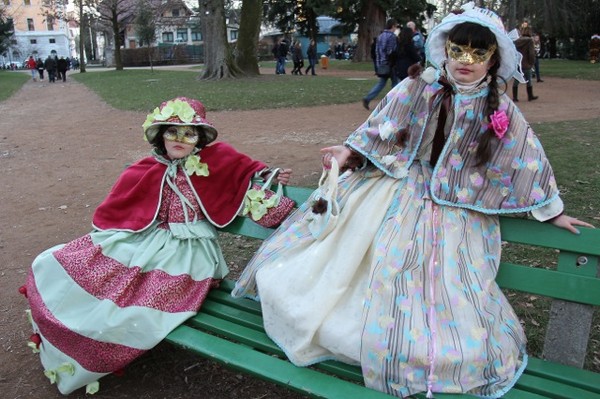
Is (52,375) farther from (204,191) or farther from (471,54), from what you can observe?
(471,54)

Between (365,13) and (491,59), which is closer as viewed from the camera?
(491,59)

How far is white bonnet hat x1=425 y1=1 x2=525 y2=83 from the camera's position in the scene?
239 centimetres

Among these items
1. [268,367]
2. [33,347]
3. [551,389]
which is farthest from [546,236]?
[33,347]

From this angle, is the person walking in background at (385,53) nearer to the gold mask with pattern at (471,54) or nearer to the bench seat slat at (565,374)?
the gold mask with pattern at (471,54)

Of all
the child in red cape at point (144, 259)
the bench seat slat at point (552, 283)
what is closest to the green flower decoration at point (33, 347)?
the child in red cape at point (144, 259)

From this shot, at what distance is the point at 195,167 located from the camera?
9.84 ft

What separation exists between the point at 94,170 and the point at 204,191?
15.2 feet

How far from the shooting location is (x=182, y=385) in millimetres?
2926

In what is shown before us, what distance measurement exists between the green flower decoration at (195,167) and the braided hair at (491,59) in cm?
138

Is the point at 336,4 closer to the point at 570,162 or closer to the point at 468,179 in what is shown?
the point at 570,162

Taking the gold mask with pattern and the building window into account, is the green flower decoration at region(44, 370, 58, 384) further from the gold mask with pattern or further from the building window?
the building window

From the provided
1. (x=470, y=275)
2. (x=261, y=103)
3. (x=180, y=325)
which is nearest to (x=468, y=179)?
(x=470, y=275)

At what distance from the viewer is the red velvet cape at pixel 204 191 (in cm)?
303

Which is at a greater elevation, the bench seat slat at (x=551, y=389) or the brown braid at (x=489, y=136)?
the brown braid at (x=489, y=136)
